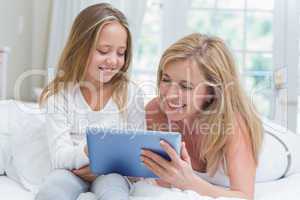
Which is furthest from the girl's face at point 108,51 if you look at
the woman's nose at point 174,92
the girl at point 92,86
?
the woman's nose at point 174,92

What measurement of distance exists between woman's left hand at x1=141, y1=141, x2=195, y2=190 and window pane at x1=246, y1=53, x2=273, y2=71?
70.8 inches

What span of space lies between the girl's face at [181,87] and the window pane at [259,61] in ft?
5.19

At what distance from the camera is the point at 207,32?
271 centimetres

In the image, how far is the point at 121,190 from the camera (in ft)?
3.36

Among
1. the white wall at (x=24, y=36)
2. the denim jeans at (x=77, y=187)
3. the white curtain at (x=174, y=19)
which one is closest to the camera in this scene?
the denim jeans at (x=77, y=187)

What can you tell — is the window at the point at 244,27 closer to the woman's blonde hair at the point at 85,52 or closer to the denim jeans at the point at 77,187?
the woman's blonde hair at the point at 85,52

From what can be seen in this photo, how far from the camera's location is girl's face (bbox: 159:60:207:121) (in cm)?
124

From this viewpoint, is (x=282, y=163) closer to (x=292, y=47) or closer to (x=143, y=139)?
(x=143, y=139)

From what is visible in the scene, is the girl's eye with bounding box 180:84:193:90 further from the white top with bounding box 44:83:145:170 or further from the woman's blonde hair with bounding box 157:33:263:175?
the white top with bounding box 44:83:145:170

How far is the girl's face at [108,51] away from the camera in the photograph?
137cm

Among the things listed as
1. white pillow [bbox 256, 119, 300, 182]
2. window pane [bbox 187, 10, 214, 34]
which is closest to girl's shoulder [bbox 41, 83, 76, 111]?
white pillow [bbox 256, 119, 300, 182]

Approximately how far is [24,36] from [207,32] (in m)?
1.14

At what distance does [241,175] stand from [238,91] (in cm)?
26

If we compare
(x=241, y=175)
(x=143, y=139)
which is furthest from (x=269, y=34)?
(x=143, y=139)
